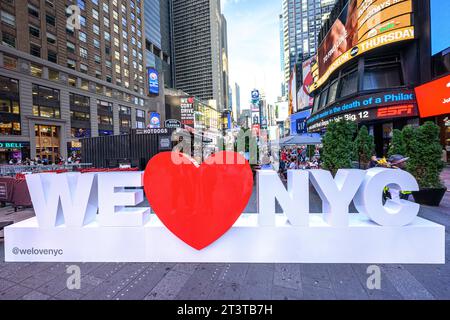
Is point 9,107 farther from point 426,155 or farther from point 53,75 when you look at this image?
point 426,155

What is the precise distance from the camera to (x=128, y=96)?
163 ft

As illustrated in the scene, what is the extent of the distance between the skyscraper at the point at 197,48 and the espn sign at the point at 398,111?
12916 cm

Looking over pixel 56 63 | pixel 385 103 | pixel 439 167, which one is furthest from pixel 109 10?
pixel 439 167

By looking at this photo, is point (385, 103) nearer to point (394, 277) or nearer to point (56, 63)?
point (394, 277)

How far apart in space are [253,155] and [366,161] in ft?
22.8

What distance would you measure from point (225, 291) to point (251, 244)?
104cm

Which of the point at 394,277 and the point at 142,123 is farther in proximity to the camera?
the point at 142,123

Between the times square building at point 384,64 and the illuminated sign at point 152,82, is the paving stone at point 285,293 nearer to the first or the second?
the times square building at point 384,64

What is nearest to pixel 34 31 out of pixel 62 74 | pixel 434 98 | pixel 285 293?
pixel 62 74

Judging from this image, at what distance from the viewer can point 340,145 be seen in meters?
8.02

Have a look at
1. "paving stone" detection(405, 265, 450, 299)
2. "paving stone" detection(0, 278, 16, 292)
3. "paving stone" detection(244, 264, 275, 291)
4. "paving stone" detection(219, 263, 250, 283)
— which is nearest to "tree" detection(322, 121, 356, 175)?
"paving stone" detection(405, 265, 450, 299)

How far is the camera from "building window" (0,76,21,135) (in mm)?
25812
